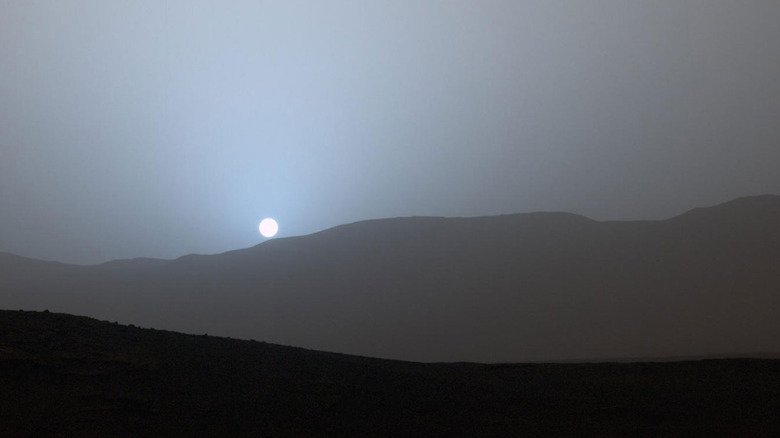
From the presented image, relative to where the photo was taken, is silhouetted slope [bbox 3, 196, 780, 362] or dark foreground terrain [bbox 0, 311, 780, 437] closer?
dark foreground terrain [bbox 0, 311, 780, 437]

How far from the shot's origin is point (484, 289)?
283 ft

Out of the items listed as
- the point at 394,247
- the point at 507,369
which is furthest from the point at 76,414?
the point at 394,247

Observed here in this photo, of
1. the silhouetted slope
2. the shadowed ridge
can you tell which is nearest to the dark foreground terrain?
the silhouetted slope

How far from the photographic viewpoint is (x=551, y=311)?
77.9 m

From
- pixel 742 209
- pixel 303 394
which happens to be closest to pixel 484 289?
pixel 742 209

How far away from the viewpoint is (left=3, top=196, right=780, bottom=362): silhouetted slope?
2800 inches

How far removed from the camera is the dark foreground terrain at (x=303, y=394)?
10.4 metres

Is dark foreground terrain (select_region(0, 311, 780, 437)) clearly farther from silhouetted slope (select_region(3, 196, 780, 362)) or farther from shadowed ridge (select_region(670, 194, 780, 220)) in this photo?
shadowed ridge (select_region(670, 194, 780, 220))

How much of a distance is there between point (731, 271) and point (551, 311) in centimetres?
2469

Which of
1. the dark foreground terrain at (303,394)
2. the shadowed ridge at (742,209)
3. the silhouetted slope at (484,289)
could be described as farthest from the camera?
the shadowed ridge at (742,209)

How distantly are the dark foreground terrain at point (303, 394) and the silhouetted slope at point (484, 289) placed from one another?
180 feet

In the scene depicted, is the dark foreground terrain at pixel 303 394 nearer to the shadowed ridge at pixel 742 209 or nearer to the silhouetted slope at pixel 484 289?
the silhouetted slope at pixel 484 289

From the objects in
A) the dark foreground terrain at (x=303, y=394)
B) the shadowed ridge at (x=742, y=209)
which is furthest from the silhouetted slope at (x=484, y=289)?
the dark foreground terrain at (x=303, y=394)

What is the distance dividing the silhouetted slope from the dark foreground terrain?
5501cm
